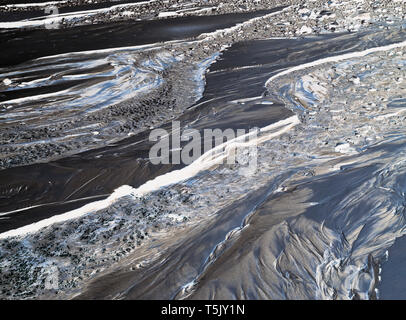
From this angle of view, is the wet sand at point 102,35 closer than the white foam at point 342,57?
No

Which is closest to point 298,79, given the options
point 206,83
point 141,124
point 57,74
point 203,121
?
point 206,83

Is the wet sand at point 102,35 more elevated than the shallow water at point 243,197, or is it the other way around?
the wet sand at point 102,35

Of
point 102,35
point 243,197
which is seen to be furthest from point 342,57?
point 102,35

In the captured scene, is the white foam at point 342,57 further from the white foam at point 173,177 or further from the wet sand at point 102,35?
the wet sand at point 102,35

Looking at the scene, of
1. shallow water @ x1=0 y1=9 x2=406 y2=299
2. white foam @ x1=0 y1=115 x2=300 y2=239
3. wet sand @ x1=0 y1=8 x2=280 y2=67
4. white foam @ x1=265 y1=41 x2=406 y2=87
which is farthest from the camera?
wet sand @ x1=0 y1=8 x2=280 y2=67

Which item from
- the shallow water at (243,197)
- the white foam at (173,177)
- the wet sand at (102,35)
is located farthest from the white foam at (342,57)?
the wet sand at (102,35)

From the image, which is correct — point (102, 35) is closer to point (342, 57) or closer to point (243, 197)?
point (342, 57)

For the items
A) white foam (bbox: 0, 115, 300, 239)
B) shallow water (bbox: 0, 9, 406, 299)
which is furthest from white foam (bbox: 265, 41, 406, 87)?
white foam (bbox: 0, 115, 300, 239)

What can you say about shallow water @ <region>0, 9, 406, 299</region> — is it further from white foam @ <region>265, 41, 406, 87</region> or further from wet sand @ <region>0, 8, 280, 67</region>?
wet sand @ <region>0, 8, 280, 67</region>

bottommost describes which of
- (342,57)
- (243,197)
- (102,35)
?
(243,197)

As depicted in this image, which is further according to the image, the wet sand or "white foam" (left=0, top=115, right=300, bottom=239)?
the wet sand

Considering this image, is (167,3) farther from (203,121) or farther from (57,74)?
(203,121)
